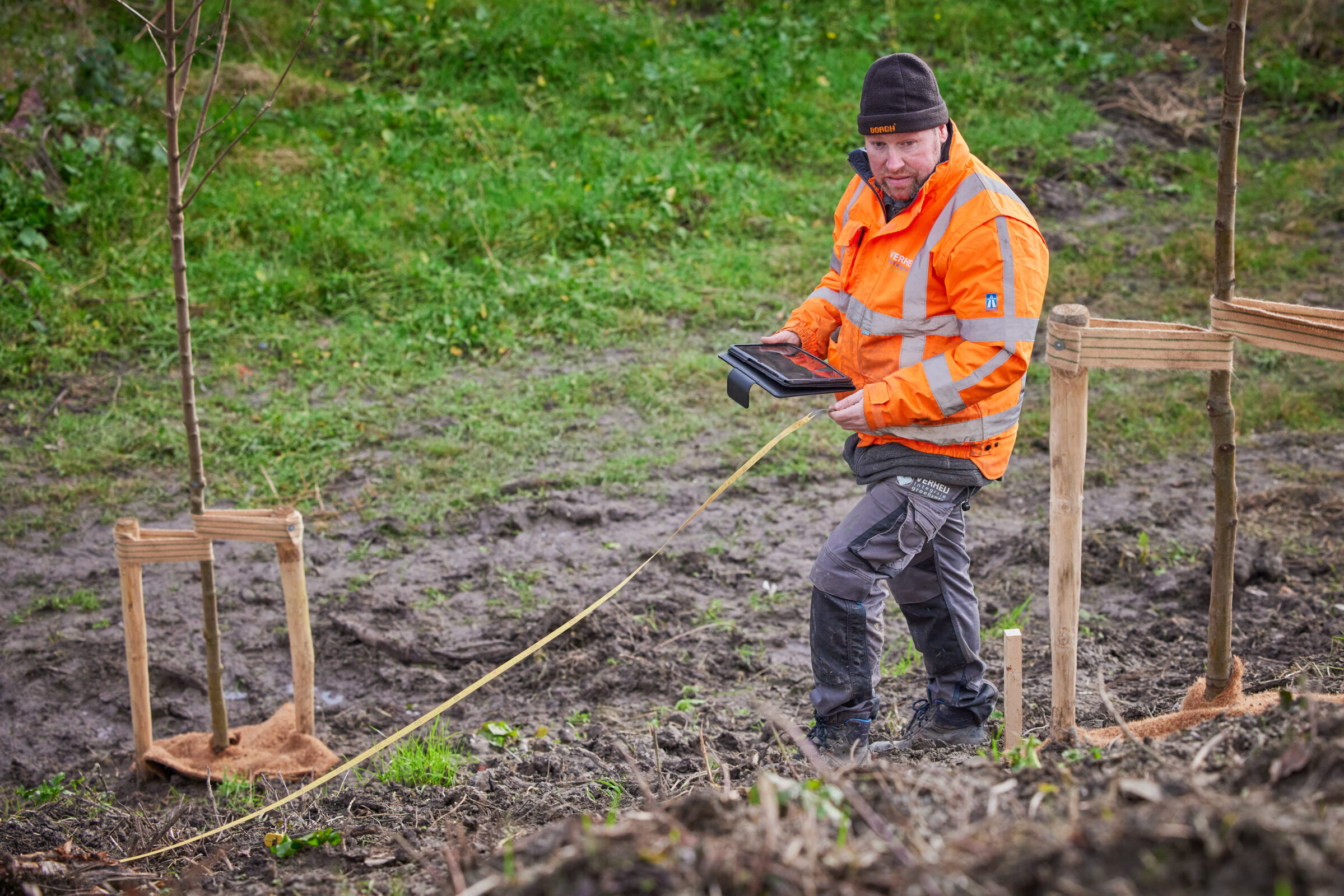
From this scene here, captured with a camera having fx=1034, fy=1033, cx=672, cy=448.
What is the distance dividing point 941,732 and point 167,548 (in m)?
2.77

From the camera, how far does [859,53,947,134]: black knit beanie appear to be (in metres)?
3.05

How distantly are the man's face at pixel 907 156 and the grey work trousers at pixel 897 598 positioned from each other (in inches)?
35.5

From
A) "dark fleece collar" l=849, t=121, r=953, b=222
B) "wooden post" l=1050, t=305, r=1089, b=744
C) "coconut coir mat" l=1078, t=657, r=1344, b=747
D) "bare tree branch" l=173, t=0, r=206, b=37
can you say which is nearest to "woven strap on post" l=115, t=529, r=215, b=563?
"bare tree branch" l=173, t=0, r=206, b=37

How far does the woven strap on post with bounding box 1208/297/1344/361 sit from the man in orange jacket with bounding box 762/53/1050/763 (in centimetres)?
48

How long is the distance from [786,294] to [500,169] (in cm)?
293

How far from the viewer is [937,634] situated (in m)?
3.43

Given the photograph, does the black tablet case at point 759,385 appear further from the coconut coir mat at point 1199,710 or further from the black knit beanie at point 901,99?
the coconut coir mat at point 1199,710

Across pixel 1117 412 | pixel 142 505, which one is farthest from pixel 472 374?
pixel 1117 412

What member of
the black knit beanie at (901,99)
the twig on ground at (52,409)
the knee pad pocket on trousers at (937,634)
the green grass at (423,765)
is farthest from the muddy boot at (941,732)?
the twig on ground at (52,409)

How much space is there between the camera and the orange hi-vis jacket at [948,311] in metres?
2.96

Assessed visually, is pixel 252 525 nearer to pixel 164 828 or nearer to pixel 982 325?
pixel 164 828

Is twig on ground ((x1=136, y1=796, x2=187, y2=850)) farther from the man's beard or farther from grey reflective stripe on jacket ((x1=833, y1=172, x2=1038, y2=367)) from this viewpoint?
the man's beard

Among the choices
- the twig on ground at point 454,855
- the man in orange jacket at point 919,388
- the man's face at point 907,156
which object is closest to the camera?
the twig on ground at point 454,855

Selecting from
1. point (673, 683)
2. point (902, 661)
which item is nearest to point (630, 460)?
point (673, 683)
